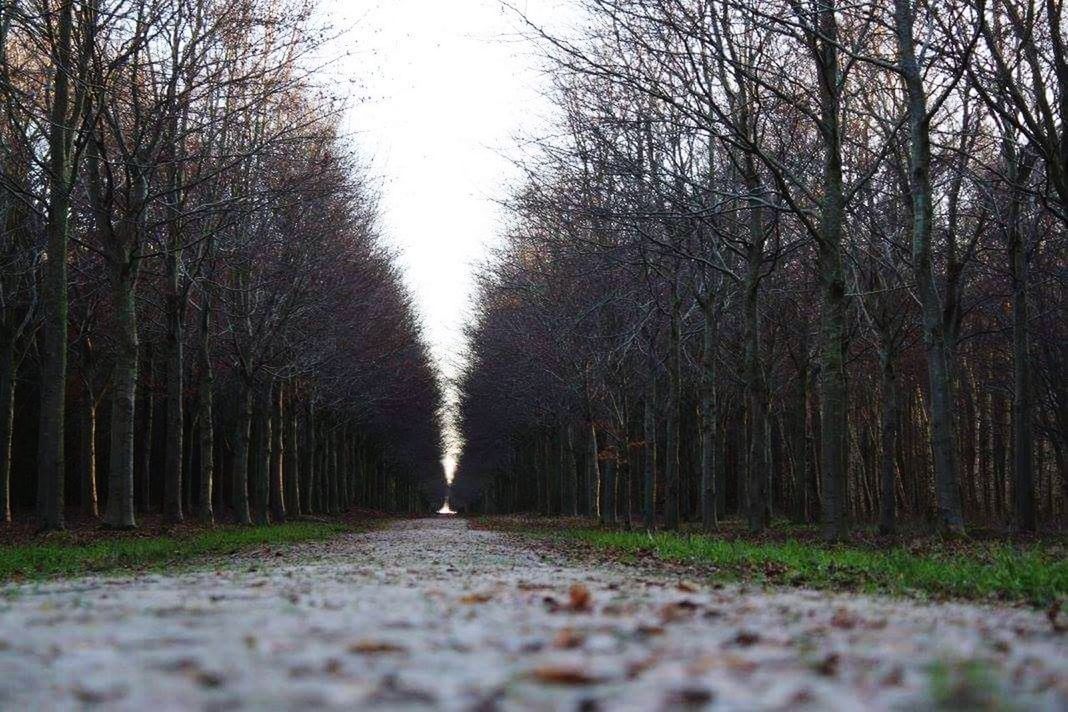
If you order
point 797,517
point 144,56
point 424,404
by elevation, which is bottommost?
point 797,517

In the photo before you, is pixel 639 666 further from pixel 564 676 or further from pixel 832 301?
pixel 832 301

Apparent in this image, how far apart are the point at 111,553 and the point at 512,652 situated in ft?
34.6

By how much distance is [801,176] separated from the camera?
19.7m

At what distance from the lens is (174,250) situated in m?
18.3

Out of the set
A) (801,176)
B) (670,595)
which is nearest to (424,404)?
(801,176)

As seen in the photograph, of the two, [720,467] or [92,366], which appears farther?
[720,467]

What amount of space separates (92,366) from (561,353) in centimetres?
1322

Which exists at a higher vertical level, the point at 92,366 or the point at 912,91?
the point at 912,91

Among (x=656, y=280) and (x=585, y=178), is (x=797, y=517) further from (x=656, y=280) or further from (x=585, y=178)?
(x=585, y=178)

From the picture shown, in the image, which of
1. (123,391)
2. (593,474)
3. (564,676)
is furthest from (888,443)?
(564,676)

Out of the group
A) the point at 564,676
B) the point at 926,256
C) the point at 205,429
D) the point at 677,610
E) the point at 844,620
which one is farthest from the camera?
the point at 205,429

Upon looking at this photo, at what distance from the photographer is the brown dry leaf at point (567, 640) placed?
376 cm

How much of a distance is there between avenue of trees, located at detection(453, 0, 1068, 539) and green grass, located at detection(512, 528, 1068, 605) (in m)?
3.04

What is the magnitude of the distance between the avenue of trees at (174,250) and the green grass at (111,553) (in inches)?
102
